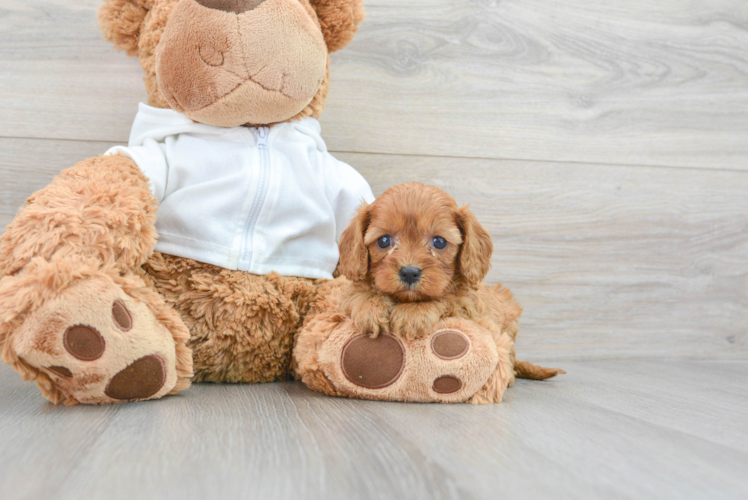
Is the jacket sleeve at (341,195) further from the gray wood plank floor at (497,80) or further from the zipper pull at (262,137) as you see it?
the gray wood plank floor at (497,80)

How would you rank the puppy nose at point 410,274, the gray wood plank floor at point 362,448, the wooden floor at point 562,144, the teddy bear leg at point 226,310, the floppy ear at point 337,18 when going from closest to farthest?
the gray wood plank floor at point 362,448 < the puppy nose at point 410,274 < the teddy bear leg at point 226,310 < the floppy ear at point 337,18 < the wooden floor at point 562,144

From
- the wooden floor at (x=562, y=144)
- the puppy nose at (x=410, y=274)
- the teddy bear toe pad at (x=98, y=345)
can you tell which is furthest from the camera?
the wooden floor at (x=562, y=144)

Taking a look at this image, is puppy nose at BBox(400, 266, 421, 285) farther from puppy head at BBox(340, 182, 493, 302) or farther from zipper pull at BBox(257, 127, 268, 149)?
zipper pull at BBox(257, 127, 268, 149)

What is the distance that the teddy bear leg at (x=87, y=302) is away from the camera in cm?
81

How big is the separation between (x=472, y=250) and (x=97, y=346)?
1.85 feet

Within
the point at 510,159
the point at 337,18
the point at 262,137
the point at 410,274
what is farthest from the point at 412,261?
the point at 510,159

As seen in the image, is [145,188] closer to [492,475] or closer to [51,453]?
[51,453]

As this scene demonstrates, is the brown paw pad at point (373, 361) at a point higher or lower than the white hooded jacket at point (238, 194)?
lower

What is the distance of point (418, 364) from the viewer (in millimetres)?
921

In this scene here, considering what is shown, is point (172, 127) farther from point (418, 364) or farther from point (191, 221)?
point (418, 364)

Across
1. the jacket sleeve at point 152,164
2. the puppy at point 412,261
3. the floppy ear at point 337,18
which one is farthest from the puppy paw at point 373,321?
the floppy ear at point 337,18

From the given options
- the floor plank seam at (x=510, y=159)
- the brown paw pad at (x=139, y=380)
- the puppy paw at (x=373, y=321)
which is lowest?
the brown paw pad at (x=139, y=380)

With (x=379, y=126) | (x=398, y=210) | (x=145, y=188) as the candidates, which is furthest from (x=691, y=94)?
(x=145, y=188)

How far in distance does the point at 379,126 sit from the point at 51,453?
1.01 metres
